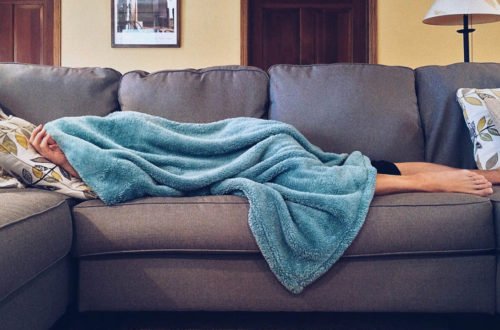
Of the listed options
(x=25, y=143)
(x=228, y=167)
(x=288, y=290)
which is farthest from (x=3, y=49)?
(x=288, y=290)

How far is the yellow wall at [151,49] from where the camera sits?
12.2ft

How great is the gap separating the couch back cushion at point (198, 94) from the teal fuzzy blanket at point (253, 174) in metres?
0.21

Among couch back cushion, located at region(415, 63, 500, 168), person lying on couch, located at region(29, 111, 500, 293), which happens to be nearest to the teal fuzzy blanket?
person lying on couch, located at region(29, 111, 500, 293)

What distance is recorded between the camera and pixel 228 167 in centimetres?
154

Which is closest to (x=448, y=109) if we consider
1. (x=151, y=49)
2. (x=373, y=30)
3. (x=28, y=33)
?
(x=373, y=30)

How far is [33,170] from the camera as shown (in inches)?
59.9

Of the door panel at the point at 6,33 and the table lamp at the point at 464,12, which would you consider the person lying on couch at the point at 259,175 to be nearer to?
the table lamp at the point at 464,12

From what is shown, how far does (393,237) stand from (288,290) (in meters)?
0.31

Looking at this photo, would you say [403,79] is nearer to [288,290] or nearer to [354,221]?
[354,221]

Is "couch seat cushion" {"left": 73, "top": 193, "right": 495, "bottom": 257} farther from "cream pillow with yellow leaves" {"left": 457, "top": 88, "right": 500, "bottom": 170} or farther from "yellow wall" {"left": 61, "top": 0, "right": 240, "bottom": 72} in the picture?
"yellow wall" {"left": 61, "top": 0, "right": 240, "bottom": 72}

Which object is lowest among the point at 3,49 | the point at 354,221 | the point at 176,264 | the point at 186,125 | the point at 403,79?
the point at 176,264

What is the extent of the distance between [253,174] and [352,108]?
62cm

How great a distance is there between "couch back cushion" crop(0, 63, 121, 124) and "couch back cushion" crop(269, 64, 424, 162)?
65cm

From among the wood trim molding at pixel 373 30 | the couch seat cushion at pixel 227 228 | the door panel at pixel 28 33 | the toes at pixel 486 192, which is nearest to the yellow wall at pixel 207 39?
the wood trim molding at pixel 373 30
